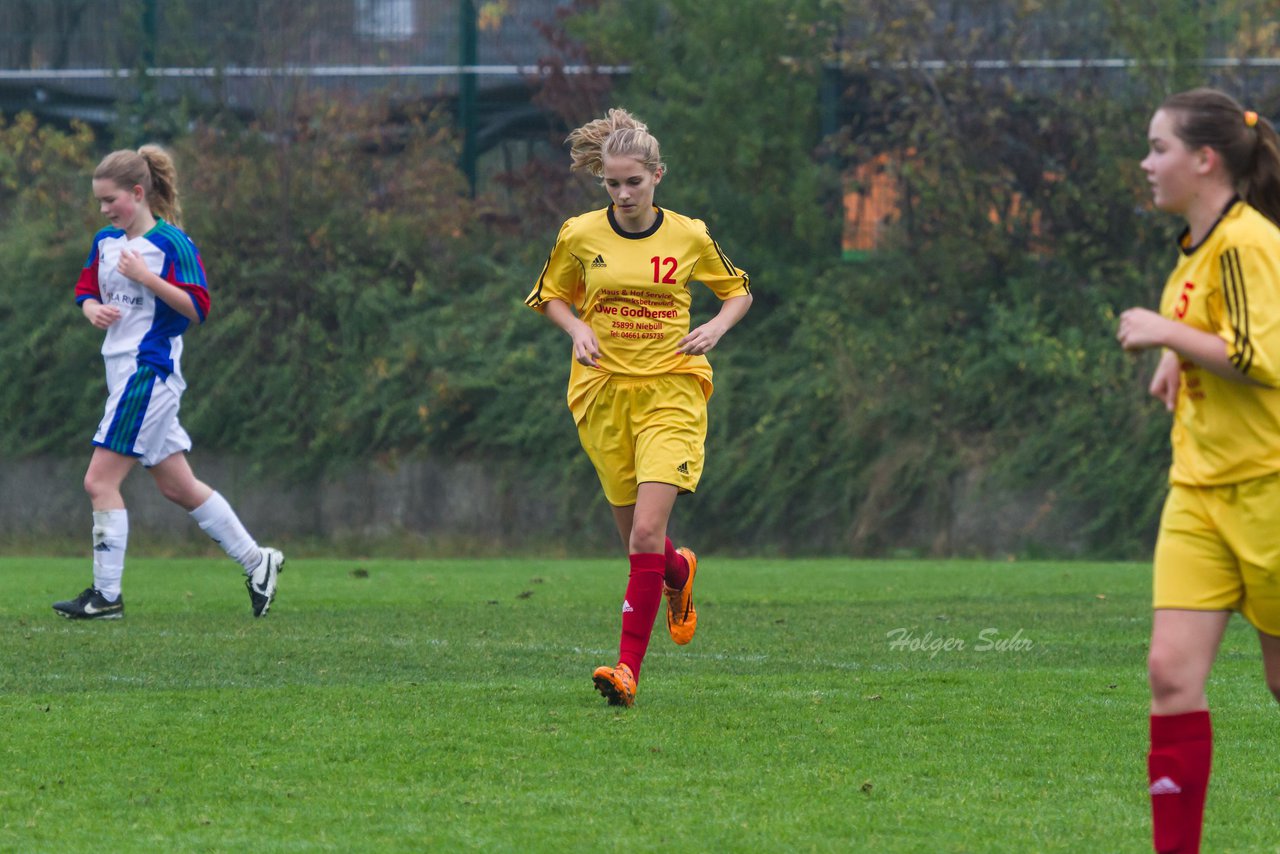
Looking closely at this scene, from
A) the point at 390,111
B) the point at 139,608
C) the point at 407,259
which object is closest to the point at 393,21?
the point at 390,111

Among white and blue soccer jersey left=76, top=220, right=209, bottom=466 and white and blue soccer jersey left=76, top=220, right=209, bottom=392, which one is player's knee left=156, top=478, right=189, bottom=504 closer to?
white and blue soccer jersey left=76, top=220, right=209, bottom=466

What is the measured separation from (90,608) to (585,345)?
364 centimetres

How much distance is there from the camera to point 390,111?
1967 centimetres

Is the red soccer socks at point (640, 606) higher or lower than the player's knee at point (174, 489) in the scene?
higher

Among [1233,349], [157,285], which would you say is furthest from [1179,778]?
[157,285]

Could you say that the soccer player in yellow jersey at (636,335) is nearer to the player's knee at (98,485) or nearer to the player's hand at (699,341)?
the player's hand at (699,341)

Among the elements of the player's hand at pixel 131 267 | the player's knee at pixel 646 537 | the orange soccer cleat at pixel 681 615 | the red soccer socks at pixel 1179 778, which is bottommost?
the orange soccer cleat at pixel 681 615

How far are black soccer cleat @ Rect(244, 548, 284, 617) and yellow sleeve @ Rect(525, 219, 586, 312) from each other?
2.79 m

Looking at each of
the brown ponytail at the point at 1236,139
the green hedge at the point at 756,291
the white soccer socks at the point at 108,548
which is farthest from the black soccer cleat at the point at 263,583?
the green hedge at the point at 756,291

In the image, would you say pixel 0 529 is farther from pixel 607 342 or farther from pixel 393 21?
pixel 607 342

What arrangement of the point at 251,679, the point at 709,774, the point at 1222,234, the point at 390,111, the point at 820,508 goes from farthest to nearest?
the point at 390,111
the point at 820,508
the point at 251,679
the point at 709,774
the point at 1222,234

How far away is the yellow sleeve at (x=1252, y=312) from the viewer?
12.2 feet

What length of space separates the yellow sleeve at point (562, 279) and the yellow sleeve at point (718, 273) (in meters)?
0.47

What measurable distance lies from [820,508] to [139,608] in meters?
8.65
